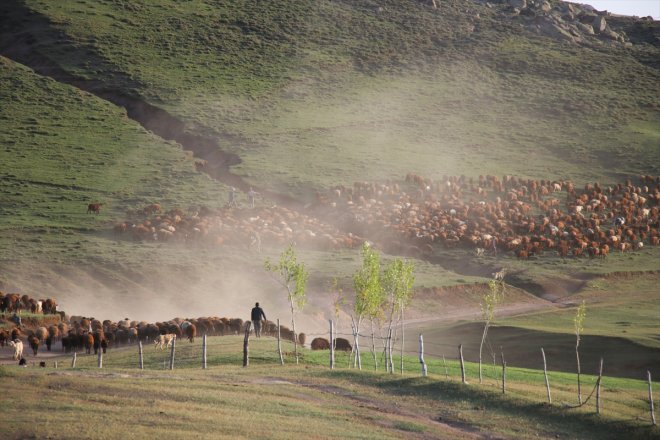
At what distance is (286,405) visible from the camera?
27469 millimetres

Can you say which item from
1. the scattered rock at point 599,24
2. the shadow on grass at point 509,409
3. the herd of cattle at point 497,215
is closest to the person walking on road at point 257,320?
the shadow on grass at point 509,409

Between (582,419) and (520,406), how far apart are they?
6.03 ft

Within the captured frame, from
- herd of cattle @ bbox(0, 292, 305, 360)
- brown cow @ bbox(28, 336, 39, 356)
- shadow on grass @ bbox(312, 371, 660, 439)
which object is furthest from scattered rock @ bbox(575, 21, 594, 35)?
shadow on grass @ bbox(312, 371, 660, 439)

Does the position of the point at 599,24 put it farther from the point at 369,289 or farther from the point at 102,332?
the point at 102,332

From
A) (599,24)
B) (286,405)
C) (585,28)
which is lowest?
(286,405)

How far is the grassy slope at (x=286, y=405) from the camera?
919 inches

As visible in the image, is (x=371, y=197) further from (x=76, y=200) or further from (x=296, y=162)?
(x=76, y=200)

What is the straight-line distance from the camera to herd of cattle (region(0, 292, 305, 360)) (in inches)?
1613

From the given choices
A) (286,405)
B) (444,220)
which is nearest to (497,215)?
(444,220)

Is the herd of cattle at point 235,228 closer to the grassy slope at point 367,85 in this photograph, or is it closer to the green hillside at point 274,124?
the green hillside at point 274,124

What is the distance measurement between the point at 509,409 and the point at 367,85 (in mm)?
88366

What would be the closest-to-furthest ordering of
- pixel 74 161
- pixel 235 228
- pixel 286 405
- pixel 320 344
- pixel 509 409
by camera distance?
1. pixel 286 405
2. pixel 509 409
3. pixel 320 344
4. pixel 235 228
5. pixel 74 161

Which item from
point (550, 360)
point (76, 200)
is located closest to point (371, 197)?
point (76, 200)

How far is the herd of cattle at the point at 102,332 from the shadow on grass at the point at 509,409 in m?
11.5
